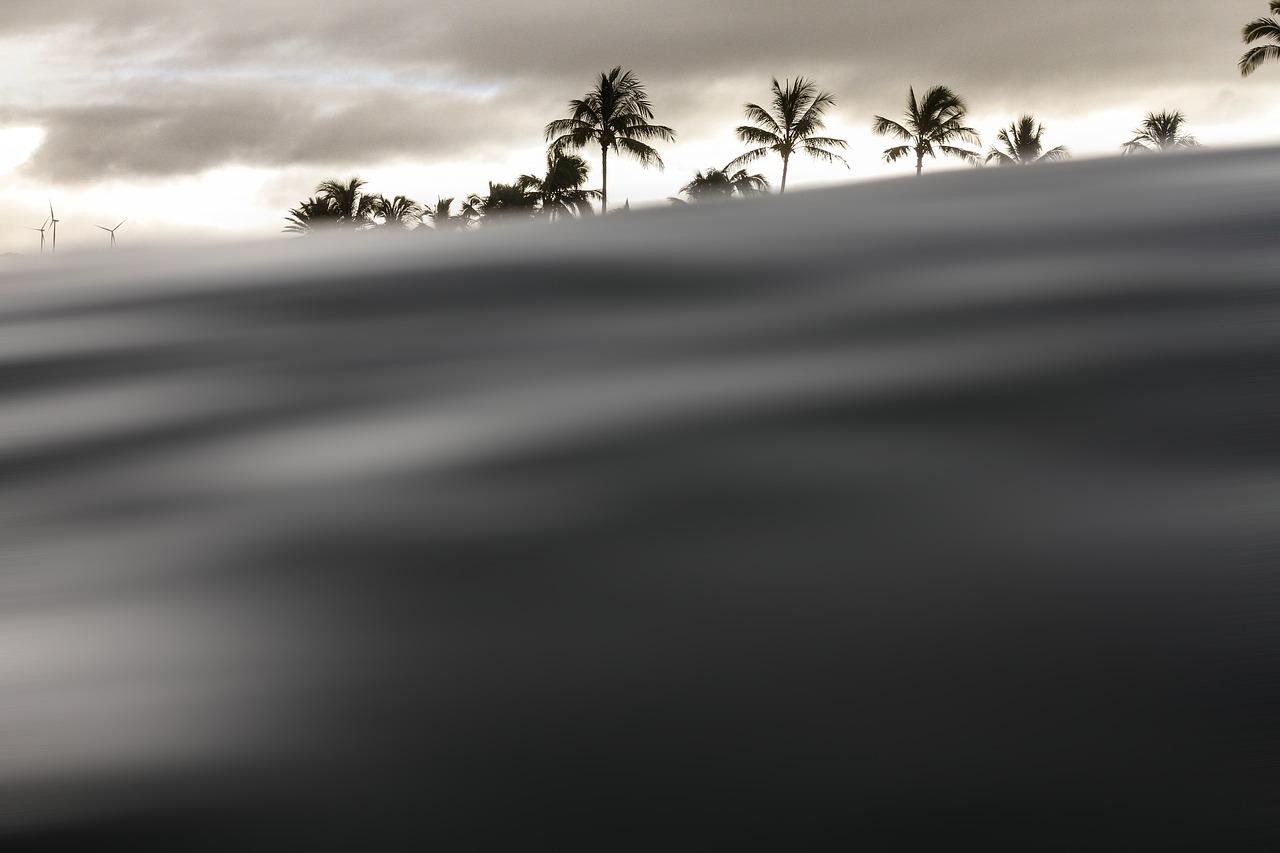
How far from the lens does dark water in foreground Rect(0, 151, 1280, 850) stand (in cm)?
85

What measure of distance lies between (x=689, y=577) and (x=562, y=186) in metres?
28.7

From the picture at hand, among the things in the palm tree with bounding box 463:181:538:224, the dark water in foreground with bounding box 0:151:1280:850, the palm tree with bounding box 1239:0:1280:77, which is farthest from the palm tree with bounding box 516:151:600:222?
the dark water in foreground with bounding box 0:151:1280:850

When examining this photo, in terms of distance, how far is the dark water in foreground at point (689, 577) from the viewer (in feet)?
2.80

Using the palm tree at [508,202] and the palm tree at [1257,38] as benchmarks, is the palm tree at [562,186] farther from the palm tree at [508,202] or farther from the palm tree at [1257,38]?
the palm tree at [1257,38]

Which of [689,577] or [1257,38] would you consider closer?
[689,577]

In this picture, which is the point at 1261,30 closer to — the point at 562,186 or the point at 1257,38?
the point at 1257,38

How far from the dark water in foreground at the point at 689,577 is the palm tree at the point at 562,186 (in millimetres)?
27056

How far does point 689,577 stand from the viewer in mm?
1182

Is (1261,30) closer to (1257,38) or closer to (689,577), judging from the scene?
(1257,38)

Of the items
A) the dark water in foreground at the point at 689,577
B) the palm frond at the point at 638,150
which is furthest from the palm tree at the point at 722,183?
the dark water in foreground at the point at 689,577

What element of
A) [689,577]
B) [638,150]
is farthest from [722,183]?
[689,577]

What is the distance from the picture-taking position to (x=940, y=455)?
4.82ft

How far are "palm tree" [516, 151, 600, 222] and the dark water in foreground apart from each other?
88.8 feet

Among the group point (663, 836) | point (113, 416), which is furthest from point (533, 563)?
point (113, 416)
